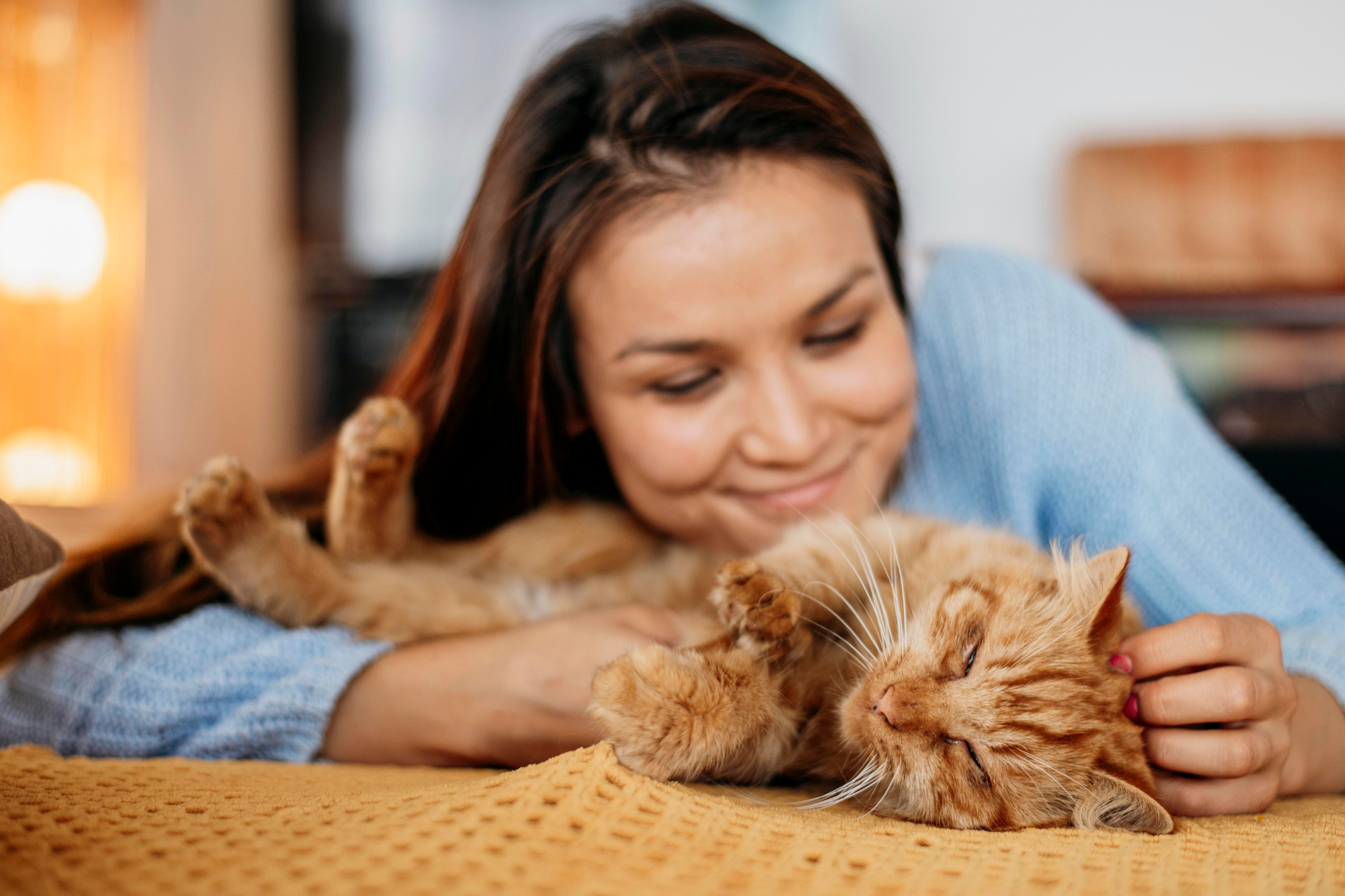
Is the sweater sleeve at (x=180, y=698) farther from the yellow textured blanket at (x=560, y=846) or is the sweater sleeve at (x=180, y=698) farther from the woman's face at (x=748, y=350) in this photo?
the woman's face at (x=748, y=350)

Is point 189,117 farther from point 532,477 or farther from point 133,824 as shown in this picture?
point 133,824

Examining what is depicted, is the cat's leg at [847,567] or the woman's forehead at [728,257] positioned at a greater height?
the woman's forehead at [728,257]

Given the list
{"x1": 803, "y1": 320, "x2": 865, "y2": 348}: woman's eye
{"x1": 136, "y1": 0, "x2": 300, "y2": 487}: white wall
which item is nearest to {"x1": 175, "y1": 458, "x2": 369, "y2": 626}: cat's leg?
{"x1": 803, "y1": 320, "x2": 865, "y2": 348}: woman's eye

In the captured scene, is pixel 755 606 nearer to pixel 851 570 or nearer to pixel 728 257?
pixel 851 570

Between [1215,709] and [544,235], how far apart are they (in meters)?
0.98

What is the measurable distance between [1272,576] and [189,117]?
395 cm

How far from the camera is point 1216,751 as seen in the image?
822 millimetres

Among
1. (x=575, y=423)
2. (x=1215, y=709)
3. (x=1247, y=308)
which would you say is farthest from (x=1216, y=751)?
(x=1247, y=308)

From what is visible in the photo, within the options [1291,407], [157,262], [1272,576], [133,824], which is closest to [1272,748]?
[1272,576]

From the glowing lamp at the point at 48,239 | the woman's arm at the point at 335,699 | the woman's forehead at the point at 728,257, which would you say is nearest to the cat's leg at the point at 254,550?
the woman's arm at the point at 335,699

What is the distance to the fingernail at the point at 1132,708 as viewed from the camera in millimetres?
876

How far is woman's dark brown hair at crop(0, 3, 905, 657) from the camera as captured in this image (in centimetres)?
122

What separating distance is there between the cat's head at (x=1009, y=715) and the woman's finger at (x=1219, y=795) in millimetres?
39

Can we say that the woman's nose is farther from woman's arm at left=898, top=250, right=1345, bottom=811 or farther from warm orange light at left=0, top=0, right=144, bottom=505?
warm orange light at left=0, top=0, right=144, bottom=505
